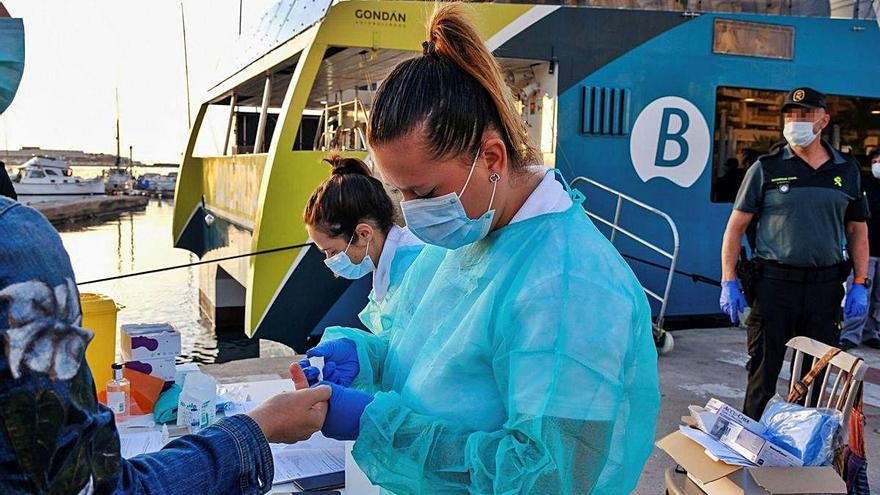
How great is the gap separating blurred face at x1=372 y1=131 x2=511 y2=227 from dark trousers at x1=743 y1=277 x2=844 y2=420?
9.51ft


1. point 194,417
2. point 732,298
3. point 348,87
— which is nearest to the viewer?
point 194,417

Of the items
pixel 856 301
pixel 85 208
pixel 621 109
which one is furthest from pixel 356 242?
pixel 85 208

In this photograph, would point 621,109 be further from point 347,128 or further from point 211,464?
point 211,464

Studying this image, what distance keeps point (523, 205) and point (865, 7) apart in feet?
25.6

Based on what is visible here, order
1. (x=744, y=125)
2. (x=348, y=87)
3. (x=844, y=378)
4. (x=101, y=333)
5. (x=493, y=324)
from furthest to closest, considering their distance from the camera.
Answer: (x=348, y=87), (x=744, y=125), (x=844, y=378), (x=101, y=333), (x=493, y=324)

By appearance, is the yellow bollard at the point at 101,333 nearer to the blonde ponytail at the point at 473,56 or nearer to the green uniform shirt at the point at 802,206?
the blonde ponytail at the point at 473,56

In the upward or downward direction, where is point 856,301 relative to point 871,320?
upward

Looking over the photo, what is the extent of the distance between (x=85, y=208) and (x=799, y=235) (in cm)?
3705

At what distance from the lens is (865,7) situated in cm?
752

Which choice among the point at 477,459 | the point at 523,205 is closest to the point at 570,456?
the point at 477,459

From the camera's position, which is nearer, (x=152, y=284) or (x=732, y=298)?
(x=732, y=298)

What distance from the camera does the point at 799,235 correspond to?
12.4ft

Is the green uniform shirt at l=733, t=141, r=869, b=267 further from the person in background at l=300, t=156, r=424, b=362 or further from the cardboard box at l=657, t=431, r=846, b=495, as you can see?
the person in background at l=300, t=156, r=424, b=362

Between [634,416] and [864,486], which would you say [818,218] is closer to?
[864,486]
